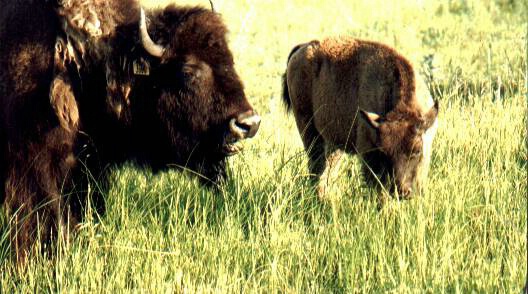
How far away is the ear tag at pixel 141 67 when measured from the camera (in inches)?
→ 190

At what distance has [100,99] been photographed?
485cm

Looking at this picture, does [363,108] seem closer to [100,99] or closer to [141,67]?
[141,67]

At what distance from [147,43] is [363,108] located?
2.06 m

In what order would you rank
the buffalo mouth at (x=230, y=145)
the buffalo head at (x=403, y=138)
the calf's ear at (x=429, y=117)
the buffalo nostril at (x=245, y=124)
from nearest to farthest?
1. the buffalo nostril at (x=245, y=124)
2. the buffalo mouth at (x=230, y=145)
3. the buffalo head at (x=403, y=138)
4. the calf's ear at (x=429, y=117)

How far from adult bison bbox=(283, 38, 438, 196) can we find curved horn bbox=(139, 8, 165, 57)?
1278 mm

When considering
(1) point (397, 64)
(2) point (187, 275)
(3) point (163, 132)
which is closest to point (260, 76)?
(1) point (397, 64)

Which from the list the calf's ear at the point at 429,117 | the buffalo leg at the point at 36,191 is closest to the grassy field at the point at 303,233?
the buffalo leg at the point at 36,191

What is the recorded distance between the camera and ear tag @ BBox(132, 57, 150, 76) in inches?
190

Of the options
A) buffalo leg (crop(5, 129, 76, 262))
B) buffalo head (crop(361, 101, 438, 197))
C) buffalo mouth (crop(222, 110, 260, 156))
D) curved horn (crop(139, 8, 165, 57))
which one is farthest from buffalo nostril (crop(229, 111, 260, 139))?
buffalo head (crop(361, 101, 438, 197))

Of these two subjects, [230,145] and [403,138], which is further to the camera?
[403,138]

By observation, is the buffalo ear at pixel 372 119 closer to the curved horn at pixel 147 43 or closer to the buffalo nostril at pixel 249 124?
the buffalo nostril at pixel 249 124

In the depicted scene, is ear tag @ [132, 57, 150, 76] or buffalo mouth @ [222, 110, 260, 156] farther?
ear tag @ [132, 57, 150, 76]

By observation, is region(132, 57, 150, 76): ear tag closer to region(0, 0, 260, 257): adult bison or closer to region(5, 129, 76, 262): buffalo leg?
region(0, 0, 260, 257): adult bison

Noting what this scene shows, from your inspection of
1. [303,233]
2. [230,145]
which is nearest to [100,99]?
[230,145]
